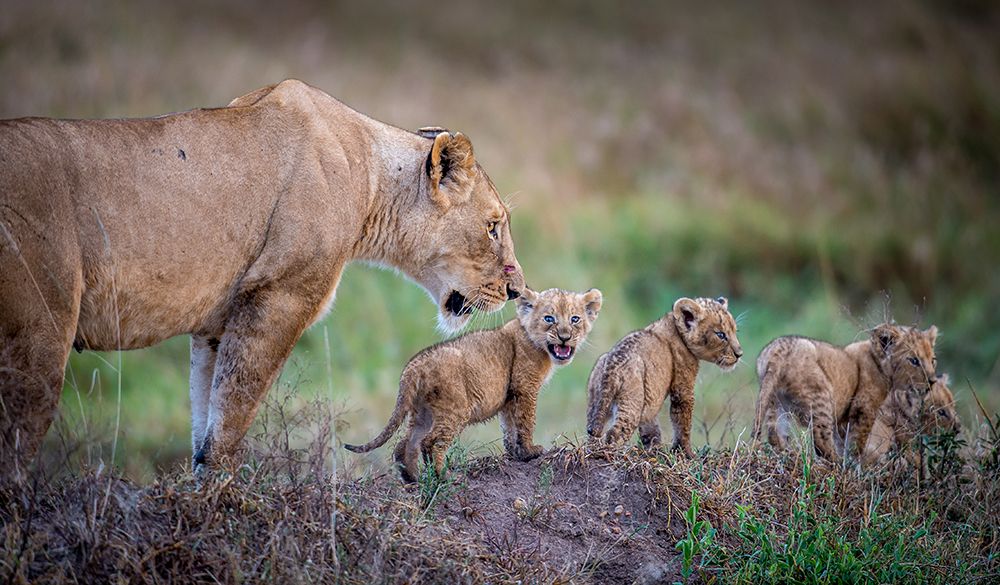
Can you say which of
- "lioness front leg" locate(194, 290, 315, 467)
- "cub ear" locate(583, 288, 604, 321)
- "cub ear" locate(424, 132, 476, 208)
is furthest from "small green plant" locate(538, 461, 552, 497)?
"cub ear" locate(424, 132, 476, 208)

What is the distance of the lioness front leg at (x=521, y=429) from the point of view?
6.25m

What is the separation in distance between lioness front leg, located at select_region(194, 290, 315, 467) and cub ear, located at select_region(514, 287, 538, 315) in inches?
49.5

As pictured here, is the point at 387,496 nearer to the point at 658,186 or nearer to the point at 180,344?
the point at 180,344

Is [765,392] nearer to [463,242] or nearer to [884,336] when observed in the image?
[884,336]

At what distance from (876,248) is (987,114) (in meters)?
3.50

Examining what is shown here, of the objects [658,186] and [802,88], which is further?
[802,88]

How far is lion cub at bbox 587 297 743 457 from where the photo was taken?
248 inches

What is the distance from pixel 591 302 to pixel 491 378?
831mm

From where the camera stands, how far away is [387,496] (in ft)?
18.3

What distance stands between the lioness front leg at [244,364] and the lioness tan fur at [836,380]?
2660 millimetres

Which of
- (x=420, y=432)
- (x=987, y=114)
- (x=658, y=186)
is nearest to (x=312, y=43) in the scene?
(x=658, y=186)

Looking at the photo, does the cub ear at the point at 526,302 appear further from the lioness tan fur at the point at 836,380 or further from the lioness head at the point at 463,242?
the lioness tan fur at the point at 836,380

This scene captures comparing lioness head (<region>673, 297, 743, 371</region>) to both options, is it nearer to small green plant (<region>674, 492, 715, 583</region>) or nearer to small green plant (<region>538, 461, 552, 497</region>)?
small green plant (<region>674, 492, 715, 583</region>)

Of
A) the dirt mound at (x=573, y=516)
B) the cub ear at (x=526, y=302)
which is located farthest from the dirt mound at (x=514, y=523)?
the cub ear at (x=526, y=302)
